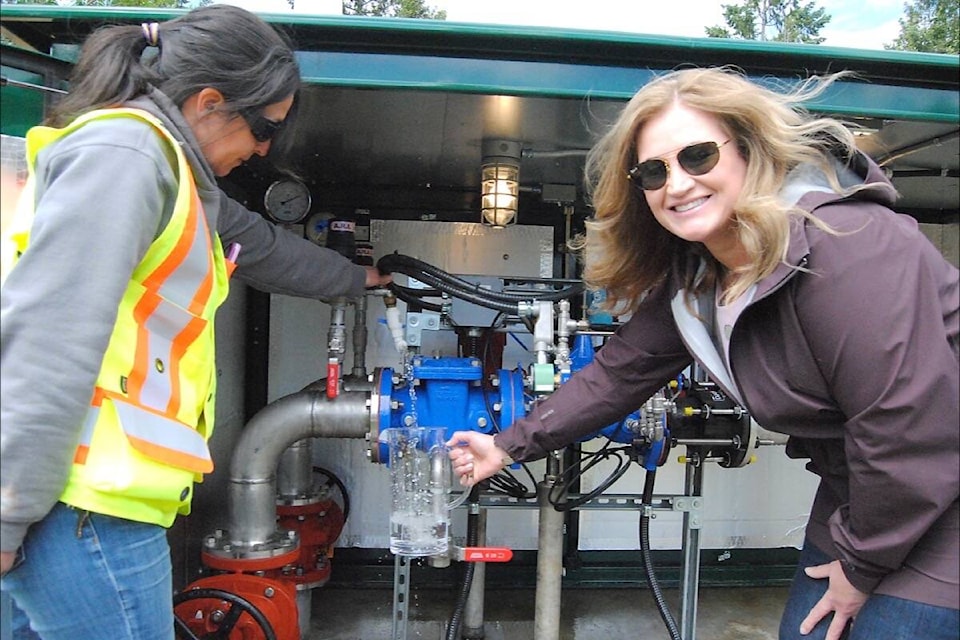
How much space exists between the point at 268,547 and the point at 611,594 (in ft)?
5.99

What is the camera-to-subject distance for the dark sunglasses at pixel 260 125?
135 centimetres

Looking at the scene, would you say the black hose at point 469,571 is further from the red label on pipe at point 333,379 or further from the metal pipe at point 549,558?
the red label on pipe at point 333,379

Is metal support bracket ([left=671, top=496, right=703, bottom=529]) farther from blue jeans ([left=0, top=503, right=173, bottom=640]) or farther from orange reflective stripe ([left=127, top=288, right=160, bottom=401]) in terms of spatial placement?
orange reflective stripe ([left=127, top=288, right=160, bottom=401])

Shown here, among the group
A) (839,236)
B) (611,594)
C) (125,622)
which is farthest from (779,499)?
(125,622)

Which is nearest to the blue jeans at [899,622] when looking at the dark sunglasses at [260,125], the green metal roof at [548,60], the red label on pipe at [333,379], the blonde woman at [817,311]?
the blonde woman at [817,311]

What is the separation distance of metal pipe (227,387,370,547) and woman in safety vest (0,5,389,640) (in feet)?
3.16

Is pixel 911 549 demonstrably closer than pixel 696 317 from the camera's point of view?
Yes

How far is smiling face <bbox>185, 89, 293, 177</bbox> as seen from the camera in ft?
4.25

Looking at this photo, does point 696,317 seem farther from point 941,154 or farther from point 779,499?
point 779,499

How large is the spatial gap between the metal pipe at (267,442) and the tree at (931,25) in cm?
602

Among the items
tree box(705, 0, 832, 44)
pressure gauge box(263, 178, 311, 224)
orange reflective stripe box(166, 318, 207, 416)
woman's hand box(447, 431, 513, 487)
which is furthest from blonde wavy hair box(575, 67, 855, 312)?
tree box(705, 0, 832, 44)

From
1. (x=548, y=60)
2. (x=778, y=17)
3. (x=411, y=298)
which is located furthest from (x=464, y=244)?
(x=778, y=17)

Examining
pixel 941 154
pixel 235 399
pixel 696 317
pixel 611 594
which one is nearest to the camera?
pixel 696 317

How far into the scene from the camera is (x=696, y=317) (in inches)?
59.6
